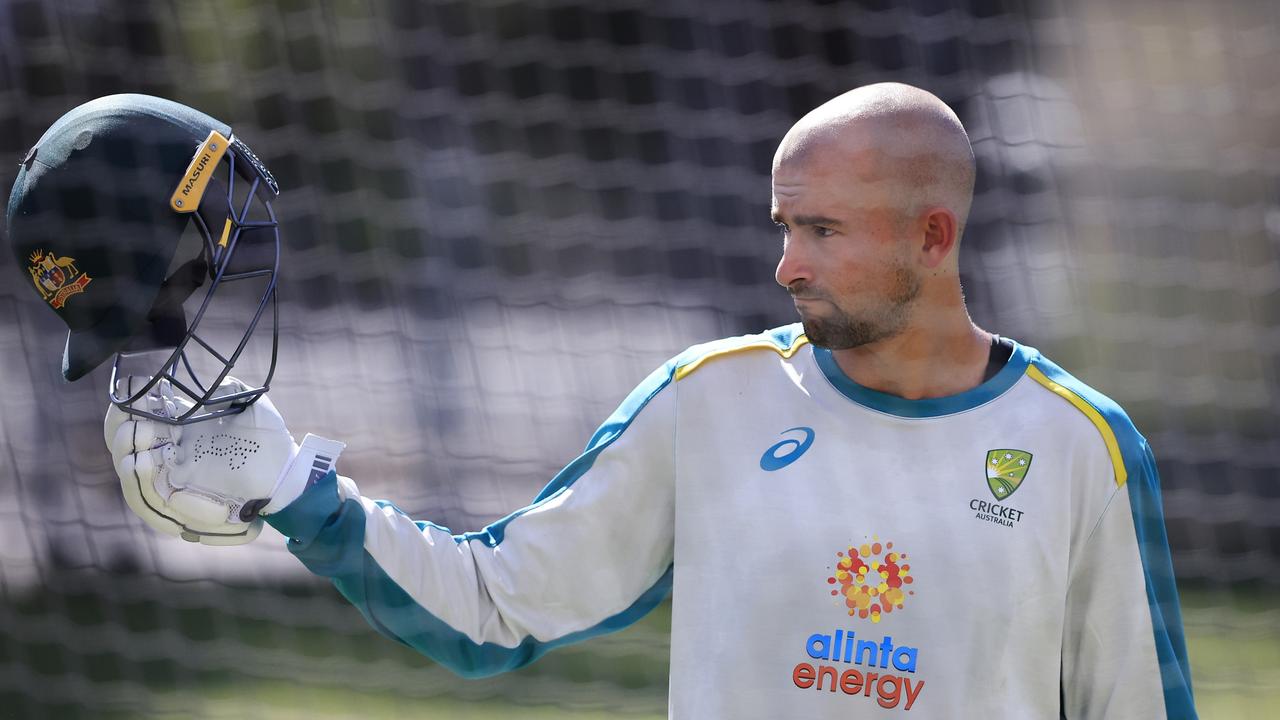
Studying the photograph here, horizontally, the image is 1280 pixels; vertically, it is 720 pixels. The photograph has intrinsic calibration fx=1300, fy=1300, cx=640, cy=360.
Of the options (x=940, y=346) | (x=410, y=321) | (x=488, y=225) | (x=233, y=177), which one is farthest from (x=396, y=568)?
(x=488, y=225)

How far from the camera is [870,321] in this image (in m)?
1.90

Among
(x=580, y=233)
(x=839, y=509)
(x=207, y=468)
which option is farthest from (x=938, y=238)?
(x=580, y=233)

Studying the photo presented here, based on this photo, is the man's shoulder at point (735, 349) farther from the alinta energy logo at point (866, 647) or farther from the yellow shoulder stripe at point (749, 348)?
the alinta energy logo at point (866, 647)

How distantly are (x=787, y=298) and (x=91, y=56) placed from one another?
342cm

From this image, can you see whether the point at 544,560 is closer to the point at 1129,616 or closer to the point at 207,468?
the point at 207,468

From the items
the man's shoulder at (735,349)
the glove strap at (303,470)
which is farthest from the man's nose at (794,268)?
the glove strap at (303,470)

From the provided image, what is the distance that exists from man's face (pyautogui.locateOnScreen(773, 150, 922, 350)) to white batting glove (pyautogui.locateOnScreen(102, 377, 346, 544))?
758mm

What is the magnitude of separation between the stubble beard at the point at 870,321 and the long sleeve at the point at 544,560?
0.25m

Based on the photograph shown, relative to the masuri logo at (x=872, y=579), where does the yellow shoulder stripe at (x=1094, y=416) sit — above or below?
above

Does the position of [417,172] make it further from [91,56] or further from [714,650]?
[714,650]

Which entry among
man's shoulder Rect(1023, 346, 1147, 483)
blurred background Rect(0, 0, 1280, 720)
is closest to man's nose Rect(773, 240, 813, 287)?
man's shoulder Rect(1023, 346, 1147, 483)

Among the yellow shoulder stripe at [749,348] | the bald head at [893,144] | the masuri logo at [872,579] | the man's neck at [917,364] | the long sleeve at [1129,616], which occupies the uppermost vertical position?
the bald head at [893,144]

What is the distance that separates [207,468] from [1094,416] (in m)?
1.27

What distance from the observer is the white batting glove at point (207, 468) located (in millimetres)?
1773
